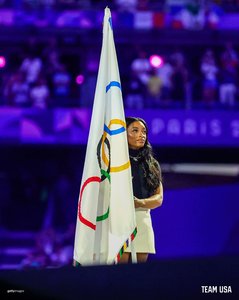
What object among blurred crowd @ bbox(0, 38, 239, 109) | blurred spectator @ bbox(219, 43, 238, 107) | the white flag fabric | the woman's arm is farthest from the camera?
blurred spectator @ bbox(219, 43, 238, 107)

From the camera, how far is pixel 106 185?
4.55m

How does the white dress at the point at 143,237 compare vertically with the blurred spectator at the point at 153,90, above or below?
below

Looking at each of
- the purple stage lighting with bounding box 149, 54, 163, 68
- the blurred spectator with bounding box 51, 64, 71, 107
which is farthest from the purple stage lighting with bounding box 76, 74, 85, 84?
the purple stage lighting with bounding box 149, 54, 163, 68

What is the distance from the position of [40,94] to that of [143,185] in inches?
405

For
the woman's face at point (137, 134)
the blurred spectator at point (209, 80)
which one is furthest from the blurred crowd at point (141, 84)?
the woman's face at point (137, 134)

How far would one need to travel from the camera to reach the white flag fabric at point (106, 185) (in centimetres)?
435

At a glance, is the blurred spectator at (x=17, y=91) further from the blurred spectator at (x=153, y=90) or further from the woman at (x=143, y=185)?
the woman at (x=143, y=185)

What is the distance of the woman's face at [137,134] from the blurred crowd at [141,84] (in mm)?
9740

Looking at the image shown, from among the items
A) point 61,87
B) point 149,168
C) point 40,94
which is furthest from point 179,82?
point 149,168

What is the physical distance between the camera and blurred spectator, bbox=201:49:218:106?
14938 mm

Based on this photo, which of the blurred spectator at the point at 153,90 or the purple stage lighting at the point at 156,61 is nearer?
the blurred spectator at the point at 153,90

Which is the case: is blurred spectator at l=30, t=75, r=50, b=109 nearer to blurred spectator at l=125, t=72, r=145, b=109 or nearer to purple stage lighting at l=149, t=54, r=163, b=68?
blurred spectator at l=125, t=72, r=145, b=109

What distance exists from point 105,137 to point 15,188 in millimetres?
11233

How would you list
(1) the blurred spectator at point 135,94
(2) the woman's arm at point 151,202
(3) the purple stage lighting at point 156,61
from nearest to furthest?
(2) the woman's arm at point 151,202 < (1) the blurred spectator at point 135,94 < (3) the purple stage lighting at point 156,61
